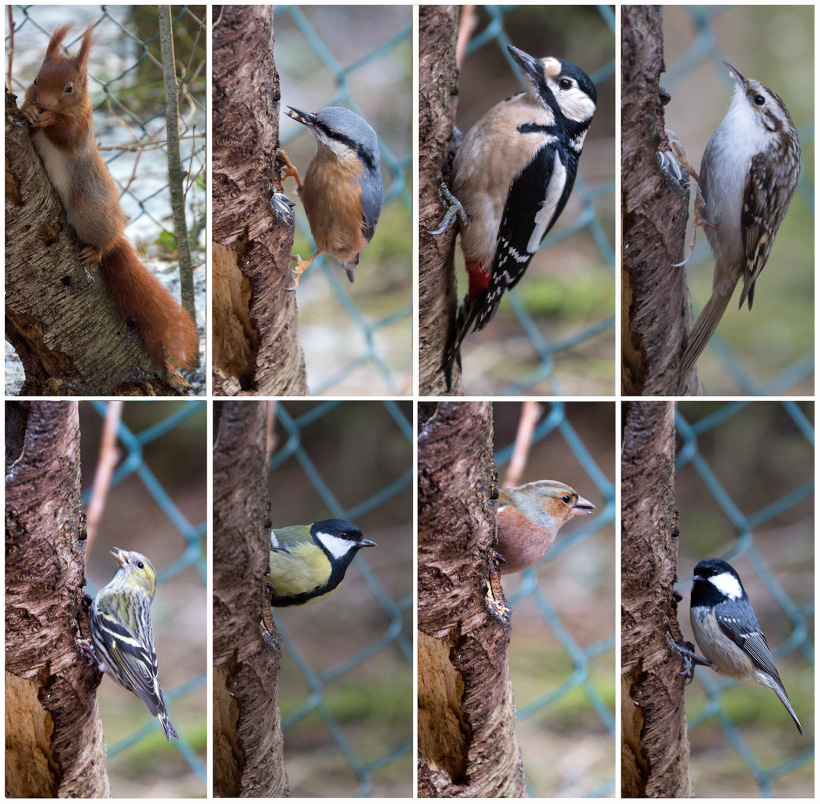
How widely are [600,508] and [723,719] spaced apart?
22.7 inches

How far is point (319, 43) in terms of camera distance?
58.6 inches

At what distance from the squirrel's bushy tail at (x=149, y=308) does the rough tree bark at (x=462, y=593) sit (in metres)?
0.50

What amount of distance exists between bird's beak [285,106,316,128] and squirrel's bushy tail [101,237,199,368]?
398 mm

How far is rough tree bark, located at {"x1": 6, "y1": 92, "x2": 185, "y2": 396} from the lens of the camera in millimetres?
1296

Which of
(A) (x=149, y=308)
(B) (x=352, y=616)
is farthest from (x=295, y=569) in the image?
(A) (x=149, y=308)

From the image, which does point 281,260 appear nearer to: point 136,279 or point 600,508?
point 136,279

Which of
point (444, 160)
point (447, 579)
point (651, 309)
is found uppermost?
point (444, 160)

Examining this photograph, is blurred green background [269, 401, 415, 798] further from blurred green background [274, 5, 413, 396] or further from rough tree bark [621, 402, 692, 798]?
rough tree bark [621, 402, 692, 798]

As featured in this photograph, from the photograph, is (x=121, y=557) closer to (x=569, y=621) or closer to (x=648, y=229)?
(x=569, y=621)

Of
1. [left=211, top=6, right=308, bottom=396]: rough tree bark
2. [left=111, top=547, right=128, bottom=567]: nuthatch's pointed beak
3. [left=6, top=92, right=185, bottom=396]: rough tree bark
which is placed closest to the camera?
[left=6, top=92, right=185, bottom=396]: rough tree bark

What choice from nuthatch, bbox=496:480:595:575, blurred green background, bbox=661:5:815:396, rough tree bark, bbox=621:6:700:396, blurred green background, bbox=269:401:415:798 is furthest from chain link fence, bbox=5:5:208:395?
blurred green background, bbox=661:5:815:396

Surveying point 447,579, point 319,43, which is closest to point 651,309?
point 447,579

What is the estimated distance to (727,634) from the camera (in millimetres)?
1583

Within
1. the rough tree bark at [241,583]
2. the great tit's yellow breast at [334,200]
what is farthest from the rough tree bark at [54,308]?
the great tit's yellow breast at [334,200]
